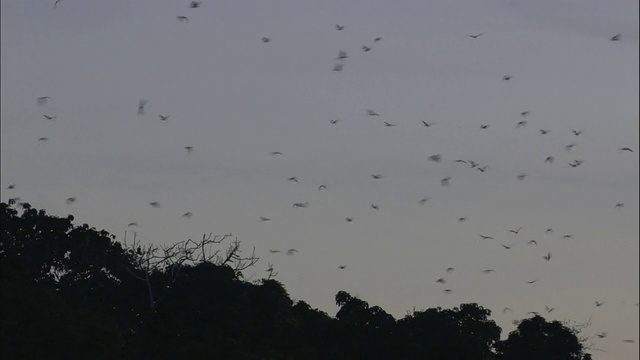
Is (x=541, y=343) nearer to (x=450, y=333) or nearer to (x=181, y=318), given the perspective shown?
(x=450, y=333)

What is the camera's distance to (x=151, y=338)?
78375 millimetres

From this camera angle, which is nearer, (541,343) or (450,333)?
(450,333)

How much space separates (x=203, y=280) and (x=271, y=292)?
3.31 metres

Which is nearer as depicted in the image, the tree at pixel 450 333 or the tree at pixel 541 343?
the tree at pixel 450 333

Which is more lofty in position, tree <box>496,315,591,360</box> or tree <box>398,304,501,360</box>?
tree <box>398,304,501,360</box>

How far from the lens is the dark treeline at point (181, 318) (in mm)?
66562

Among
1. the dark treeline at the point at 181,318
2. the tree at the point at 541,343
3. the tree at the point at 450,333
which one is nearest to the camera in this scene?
the dark treeline at the point at 181,318

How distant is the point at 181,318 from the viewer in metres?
78.2

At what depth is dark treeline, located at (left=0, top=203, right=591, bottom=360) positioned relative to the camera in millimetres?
66562

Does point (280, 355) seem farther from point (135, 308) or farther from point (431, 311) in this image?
point (431, 311)

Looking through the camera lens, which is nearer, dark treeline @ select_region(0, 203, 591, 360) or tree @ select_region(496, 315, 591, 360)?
dark treeline @ select_region(0, 203, 591, 360)

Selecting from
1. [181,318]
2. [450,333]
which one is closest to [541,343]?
[450,333]

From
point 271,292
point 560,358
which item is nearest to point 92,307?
point 271,292

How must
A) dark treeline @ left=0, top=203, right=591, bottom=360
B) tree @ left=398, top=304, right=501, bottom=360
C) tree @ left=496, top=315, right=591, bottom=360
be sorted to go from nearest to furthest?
dark treeline @ left=0, top=203, right=591, bottom=360 → tree @ left=398, top=304, right=501, bottom=360 → tree @ left=496, top=315, right=591, bottom=360
